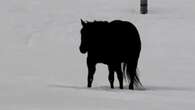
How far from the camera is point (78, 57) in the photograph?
1581 cm

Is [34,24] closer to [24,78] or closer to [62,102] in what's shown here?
[24,78]

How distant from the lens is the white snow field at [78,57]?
7656 millimetres

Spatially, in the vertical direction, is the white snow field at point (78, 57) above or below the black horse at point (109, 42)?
below

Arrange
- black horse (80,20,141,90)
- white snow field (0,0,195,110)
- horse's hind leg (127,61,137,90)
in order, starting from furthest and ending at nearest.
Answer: horse's hind leg (127,61,137,90) < black horse (80,20,141,90) < white snow field (0,0,195,110)

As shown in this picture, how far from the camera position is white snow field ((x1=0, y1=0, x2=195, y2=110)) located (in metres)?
7.66

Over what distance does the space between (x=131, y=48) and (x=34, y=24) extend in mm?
11171

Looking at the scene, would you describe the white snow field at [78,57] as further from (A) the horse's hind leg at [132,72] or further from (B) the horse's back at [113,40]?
(B) the horse's back at [113,40]

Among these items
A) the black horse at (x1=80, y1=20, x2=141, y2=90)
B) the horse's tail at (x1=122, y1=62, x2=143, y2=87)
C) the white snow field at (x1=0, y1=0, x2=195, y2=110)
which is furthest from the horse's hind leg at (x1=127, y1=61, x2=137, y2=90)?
the white snow field at (x1=0, y1=0, x2=195, y2=110)

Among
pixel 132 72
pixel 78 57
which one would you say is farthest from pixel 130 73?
pixel 78 57

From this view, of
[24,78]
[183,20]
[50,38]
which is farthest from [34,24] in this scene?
[24,78]

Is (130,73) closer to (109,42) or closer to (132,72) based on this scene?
(132,72)

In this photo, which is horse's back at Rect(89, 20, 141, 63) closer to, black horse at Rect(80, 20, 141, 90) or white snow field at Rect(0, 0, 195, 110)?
black horse at Rect(80, 20, 141, 90)

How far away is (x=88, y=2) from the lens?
24.2m

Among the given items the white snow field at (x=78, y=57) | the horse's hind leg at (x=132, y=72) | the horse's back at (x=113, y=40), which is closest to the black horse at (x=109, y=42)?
the horse's back at (x=113, y=40)
